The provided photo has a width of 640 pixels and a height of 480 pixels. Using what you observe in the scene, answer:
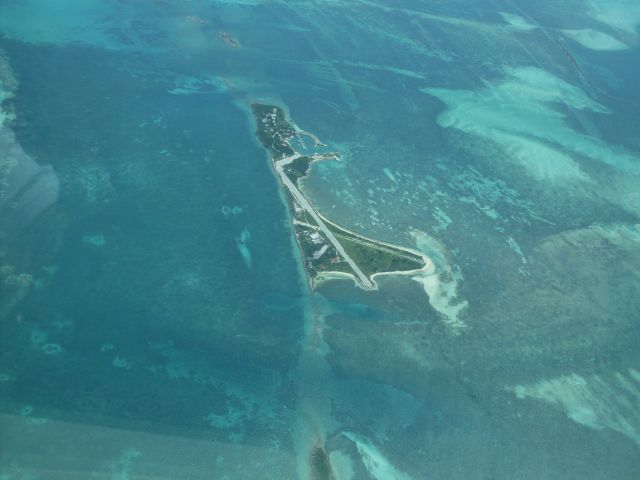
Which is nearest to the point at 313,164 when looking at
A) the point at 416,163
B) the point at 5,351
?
the point at 416,163

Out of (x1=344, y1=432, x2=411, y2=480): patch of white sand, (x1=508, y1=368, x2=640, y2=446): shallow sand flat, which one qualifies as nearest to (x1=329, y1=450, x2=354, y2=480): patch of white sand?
(x1=344, y1=432, x2=411, y2=480): patch of white sand

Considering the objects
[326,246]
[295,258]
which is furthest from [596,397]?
[295,258]

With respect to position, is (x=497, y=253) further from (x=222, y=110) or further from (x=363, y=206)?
(x=222, y=110)

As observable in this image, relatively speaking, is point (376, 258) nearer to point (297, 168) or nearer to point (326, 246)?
point (326, 246)

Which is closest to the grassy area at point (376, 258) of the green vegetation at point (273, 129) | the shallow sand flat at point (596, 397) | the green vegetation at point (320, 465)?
the shallow sand flat at point (596, 397)

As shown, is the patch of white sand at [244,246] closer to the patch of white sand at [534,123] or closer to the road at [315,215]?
the road at [315,215]

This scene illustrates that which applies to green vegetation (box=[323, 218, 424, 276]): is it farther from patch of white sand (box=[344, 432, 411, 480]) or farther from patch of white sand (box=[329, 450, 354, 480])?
patch of white sand (box=[329, 450, 354, 480])
